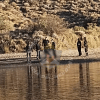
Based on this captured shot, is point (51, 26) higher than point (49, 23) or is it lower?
lower

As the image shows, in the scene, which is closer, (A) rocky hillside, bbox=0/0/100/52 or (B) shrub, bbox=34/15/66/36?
(A) rocky hillside, bbox=0/0/100/52

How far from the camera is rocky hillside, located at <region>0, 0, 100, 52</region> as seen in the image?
47281 millimetres

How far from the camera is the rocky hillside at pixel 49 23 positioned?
47281 millimetres

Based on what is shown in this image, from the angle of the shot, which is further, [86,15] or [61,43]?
[86,15]

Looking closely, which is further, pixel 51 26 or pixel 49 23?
pixel 49 23

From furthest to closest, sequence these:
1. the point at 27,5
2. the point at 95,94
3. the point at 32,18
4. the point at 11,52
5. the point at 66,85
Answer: the point at 27,5 → the point at 32,18 → the point at 11,52 → the point at 66,85 → the point at 95,94

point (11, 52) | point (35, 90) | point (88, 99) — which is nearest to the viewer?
point (88, 99)

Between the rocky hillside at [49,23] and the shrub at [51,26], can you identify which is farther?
the shrub at [51,26]

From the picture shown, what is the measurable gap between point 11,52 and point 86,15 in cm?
2826

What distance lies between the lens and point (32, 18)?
67.1 metres

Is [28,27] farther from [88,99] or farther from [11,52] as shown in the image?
[88,99]

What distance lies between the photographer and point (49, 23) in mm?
49906

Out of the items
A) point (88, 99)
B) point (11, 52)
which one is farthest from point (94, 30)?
point (88, 99)

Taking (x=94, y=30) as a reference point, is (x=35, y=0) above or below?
above
